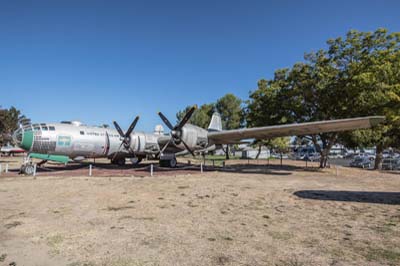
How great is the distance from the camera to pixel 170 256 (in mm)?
4914

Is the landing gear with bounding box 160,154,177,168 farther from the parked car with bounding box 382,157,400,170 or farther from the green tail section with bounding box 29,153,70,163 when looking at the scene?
the parked car with bounding box 382,157,400,170

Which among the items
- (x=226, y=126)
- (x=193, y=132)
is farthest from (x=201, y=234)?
(x=226, y=126)

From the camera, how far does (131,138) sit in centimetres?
2375

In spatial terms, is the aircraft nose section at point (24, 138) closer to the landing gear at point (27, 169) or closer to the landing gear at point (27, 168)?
the landing gear at point (27, 168)

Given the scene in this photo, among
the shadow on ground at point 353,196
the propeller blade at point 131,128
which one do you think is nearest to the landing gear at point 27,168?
the propeller blade at point 131,128

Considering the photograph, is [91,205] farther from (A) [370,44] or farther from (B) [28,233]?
(A) [370,44]

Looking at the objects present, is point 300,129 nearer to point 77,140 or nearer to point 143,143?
point 143,143

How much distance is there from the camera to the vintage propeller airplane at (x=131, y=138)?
712 inches

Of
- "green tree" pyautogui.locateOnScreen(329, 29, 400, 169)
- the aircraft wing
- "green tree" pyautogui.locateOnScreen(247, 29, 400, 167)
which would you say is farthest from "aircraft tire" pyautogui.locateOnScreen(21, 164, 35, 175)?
"green tree" pyautogui.locateOnScreen(329, 29, 400, 169)

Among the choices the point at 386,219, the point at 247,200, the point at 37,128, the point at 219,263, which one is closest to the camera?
the point at 219,263

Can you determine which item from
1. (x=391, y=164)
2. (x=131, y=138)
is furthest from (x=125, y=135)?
(x=391, y=164)

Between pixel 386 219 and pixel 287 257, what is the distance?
440 centimetres

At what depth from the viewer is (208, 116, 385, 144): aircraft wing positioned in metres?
16.4

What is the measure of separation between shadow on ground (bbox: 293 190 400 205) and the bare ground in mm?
40
